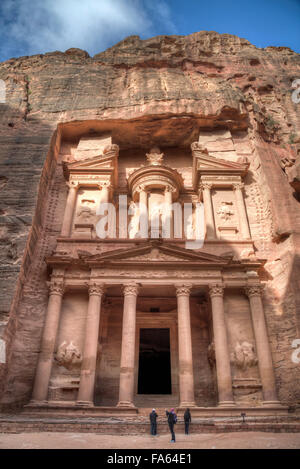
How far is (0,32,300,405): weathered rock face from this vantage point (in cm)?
1447

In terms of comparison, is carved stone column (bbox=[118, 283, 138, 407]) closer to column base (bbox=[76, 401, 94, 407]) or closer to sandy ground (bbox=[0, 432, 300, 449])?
column base (bbox=[76, 401, 94, 407])

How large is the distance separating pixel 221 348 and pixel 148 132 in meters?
14.2

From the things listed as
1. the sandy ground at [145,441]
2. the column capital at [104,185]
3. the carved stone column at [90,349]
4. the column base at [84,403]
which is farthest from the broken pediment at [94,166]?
the sandy ground at [145,441]

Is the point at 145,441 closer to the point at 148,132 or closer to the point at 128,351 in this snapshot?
the point at 128,351

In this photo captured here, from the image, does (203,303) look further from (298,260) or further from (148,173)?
(148,173)

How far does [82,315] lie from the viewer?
1529cm

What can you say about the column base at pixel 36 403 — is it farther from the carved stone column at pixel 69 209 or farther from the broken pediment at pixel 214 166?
the broken pediment at pixel 214 166

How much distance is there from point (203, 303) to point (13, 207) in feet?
34.1

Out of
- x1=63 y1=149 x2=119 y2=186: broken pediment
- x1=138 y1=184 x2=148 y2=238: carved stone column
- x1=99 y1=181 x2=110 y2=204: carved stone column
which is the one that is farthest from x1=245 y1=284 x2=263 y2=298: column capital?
x1=63 y1=149 x2=119 y2=186: broken pediment

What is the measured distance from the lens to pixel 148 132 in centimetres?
2194

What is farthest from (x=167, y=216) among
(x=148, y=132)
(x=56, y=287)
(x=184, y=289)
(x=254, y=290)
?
(x=56, y=287)

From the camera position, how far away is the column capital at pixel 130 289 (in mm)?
14961

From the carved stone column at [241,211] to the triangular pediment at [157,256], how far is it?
2.88 metres

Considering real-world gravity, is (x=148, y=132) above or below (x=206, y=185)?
above
